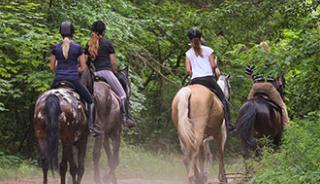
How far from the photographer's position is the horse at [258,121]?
13.8 metres

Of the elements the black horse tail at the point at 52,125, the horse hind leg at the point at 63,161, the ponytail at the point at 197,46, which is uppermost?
the ponytail at the point at 197,46

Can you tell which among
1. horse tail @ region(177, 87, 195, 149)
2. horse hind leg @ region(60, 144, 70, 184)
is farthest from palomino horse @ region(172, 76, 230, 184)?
horse hind leg @ region(60, 144, 70, 184)

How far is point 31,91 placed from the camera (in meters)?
18.8

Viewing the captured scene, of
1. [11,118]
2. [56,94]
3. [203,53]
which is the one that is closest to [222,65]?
[11,118]

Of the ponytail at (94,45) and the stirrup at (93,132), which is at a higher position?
the ponytail at (94,45)

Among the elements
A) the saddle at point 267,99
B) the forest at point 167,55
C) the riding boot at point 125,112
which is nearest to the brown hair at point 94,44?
the riding boot at point 125,112

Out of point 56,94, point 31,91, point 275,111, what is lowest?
point 31,91

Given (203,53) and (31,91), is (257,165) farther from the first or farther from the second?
(31,91)

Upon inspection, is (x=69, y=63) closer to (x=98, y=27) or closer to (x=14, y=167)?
(x=98, y=27)

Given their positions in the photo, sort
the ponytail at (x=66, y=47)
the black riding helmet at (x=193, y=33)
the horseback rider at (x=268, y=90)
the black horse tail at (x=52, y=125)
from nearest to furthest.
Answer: the black horse tail at (x=52, y=125) → the ponytail at (x=66, y=47) → the black riding helmet at (x=193, y=33) → the horseback rider at (x=268, y=90)

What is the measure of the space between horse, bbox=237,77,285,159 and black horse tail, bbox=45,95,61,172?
451cm

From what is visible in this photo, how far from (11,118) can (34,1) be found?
381 cm

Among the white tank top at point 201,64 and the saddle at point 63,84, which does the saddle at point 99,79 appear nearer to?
the saddle at point 63,84

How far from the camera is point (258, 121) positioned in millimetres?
14203
